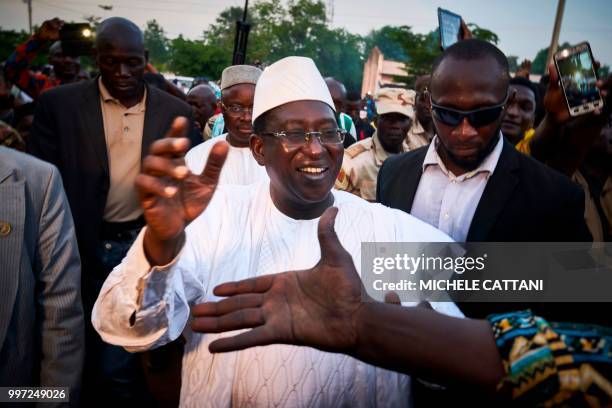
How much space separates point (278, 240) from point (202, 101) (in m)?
5.80

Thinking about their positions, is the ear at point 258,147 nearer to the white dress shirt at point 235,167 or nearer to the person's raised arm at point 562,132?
the white dress shirt at point 235,167

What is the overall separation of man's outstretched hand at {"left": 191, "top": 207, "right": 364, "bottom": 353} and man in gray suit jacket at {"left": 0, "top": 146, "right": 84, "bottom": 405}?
105cm

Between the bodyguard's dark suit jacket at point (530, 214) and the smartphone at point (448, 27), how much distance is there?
2.45 metres

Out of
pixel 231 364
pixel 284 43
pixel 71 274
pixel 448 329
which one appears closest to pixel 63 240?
pixel 71 274

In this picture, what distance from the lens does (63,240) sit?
2059 mm

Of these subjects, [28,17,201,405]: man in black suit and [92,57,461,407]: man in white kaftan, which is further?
[28,17,201,405]: man in black suit

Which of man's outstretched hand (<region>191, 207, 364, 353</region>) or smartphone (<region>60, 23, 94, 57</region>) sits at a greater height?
smartphone (<region>60, 23, 94, 57</region>)

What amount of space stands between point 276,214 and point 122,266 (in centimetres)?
78

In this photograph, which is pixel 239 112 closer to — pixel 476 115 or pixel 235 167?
pixel 235 167

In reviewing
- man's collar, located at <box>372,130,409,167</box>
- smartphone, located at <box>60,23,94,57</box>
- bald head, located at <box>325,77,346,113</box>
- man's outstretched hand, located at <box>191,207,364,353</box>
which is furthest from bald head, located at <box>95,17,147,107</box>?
bald head, located at <box>325,77,346,113</box>

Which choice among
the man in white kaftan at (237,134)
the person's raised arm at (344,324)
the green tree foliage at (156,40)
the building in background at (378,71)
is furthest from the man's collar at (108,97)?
the green tree foliage at (156,40)

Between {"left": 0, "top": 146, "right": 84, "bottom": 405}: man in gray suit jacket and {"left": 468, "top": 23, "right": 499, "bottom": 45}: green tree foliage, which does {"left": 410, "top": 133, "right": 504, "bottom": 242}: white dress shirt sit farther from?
{"left": 468, "top": 23, "right": 499, "bottom": 45}: green tree foliage

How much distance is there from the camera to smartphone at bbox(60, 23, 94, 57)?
5.51 meters

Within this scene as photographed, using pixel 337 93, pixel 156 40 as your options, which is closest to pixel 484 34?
pixel 337 93
